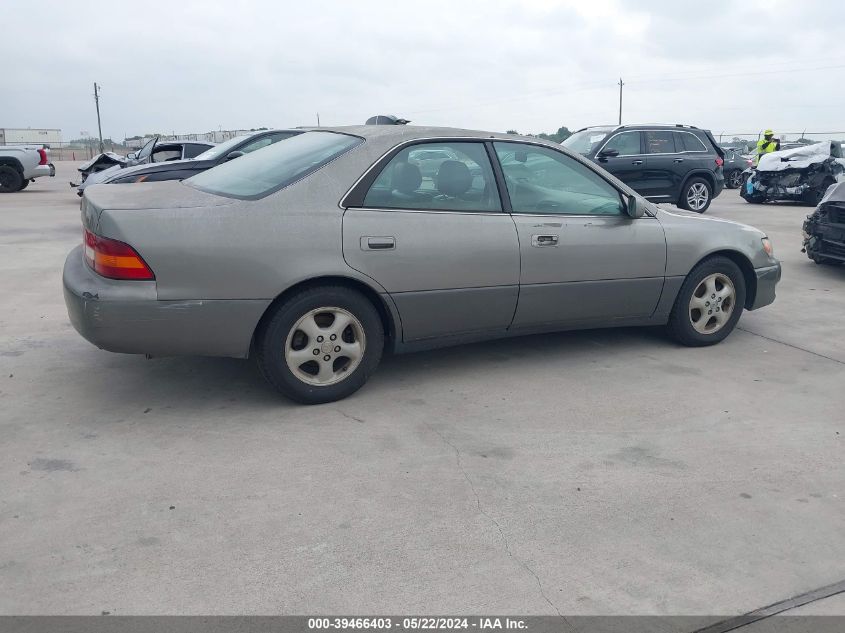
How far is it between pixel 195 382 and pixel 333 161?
1518mm

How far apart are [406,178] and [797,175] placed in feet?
48.0

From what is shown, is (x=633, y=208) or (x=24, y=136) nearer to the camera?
(x=633, y=208)

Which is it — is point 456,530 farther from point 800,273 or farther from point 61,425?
point 800,273

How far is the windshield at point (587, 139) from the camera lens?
13625 mm

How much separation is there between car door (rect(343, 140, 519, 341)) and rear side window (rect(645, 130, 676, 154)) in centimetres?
1003

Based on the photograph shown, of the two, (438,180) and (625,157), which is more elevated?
(625,157)

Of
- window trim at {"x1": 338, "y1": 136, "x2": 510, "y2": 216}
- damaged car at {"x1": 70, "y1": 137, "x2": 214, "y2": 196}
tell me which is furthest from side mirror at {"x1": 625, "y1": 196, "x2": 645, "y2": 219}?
damaged car at {"x1": 70, "y1": 137, "x2": 214, "y2": 196}

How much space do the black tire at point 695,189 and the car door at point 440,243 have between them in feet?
34.7

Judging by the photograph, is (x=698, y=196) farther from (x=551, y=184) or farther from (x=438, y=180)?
(x=438, y=180)

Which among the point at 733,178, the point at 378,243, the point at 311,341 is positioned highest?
the point at 378,243

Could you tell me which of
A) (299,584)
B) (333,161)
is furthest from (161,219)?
(299,584)

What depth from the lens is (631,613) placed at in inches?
102

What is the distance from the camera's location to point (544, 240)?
4805 mm

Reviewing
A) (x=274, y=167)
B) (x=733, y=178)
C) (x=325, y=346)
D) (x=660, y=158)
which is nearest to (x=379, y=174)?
(x=274, y=167)
